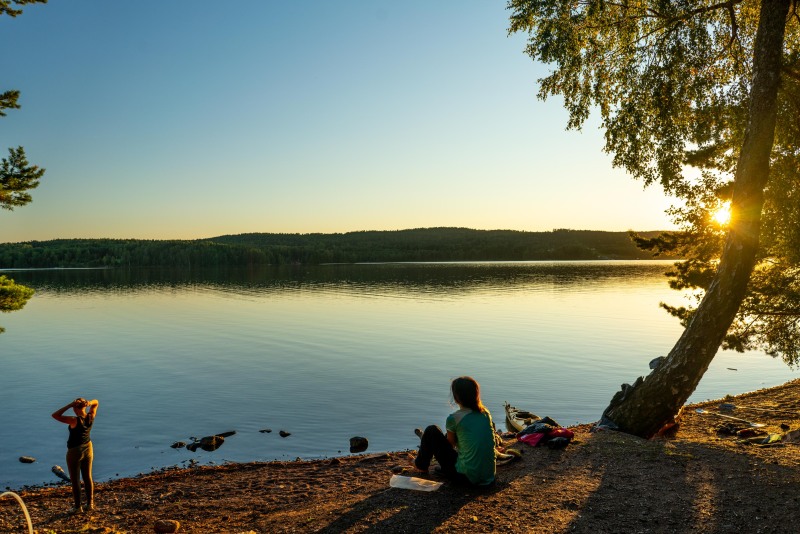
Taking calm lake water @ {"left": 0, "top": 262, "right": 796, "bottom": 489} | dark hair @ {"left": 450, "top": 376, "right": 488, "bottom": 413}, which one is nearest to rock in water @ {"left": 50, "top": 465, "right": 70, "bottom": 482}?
calm lake water @ {"left": 0, "top": 262, "right": 796, "bottom": 489}

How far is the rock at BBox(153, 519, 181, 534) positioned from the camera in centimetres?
934

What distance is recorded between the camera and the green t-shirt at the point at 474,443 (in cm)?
872

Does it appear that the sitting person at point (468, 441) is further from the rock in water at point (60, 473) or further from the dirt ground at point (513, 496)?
the rock in water at point (60, 473)

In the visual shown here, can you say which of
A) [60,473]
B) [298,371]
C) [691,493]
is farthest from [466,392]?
[298,371]

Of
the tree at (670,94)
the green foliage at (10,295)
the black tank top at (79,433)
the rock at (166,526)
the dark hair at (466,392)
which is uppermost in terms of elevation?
the tree at (670,94)

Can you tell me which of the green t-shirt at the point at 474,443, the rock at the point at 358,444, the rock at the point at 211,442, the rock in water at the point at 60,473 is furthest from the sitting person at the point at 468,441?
the rock in water at the point at 60,473

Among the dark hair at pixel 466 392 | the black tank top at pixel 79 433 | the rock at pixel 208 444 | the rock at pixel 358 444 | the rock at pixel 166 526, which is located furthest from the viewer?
the rock at pixel 208 444

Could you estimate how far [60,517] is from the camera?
10.3 metres

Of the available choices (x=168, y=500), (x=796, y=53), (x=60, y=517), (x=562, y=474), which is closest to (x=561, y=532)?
(x=562, y=474)

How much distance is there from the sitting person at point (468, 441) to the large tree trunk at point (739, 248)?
5638mm

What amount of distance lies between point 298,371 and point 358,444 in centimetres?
1257

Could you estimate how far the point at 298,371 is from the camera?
28.4m

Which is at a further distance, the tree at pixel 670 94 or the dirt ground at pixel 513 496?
the tree at pixel 670 94

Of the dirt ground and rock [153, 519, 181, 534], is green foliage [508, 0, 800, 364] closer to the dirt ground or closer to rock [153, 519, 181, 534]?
the dirt ground
